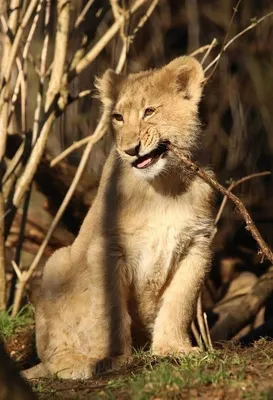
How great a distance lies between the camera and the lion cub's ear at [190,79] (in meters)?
6.14

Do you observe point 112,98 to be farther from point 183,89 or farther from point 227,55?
point 227,55

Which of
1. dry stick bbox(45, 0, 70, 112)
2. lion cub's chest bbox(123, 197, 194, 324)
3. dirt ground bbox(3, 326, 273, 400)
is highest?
dry stick bbox(45, 0, 70, 112)

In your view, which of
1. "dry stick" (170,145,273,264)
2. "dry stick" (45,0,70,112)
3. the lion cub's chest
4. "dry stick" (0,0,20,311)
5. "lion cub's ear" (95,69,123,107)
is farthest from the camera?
"dry stick" (45,0,70,112)

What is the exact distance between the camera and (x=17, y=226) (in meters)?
8.88

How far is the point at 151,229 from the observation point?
6152mm

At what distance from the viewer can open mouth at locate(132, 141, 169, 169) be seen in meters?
5.81

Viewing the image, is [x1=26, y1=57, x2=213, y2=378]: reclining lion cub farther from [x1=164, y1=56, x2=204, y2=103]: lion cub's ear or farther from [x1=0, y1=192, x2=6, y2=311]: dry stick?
[x1=0, y1=192, x2=6, y2=311]: dry stick

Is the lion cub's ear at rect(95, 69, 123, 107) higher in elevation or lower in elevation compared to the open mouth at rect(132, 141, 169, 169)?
higher

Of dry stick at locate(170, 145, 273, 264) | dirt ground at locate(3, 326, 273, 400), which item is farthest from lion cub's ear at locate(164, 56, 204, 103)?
dirt ground at locate(3, 326, 273, 400)

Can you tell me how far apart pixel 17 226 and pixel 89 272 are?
2649 mm

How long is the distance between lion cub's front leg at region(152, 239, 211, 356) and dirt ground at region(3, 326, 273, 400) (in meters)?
0.33

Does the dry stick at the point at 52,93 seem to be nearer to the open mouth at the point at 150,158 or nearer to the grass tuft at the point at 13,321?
the grass tuft at the point at 13,321

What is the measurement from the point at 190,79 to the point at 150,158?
655 millimetres

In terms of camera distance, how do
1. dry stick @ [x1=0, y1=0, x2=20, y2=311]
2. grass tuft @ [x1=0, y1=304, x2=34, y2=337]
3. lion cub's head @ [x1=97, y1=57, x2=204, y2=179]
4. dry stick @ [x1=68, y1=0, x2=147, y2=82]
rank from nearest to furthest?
lion cub's head @ [x1=97, y1=57, x2=204, y2=179], dry stick @ [x1=0, y1=0, x2=20, y2=311], dry stick @ [x1=68, y1=0, x2=147, y2=82], grass tuft @ [x1=0, y1=304, x2=34, y2=337]
